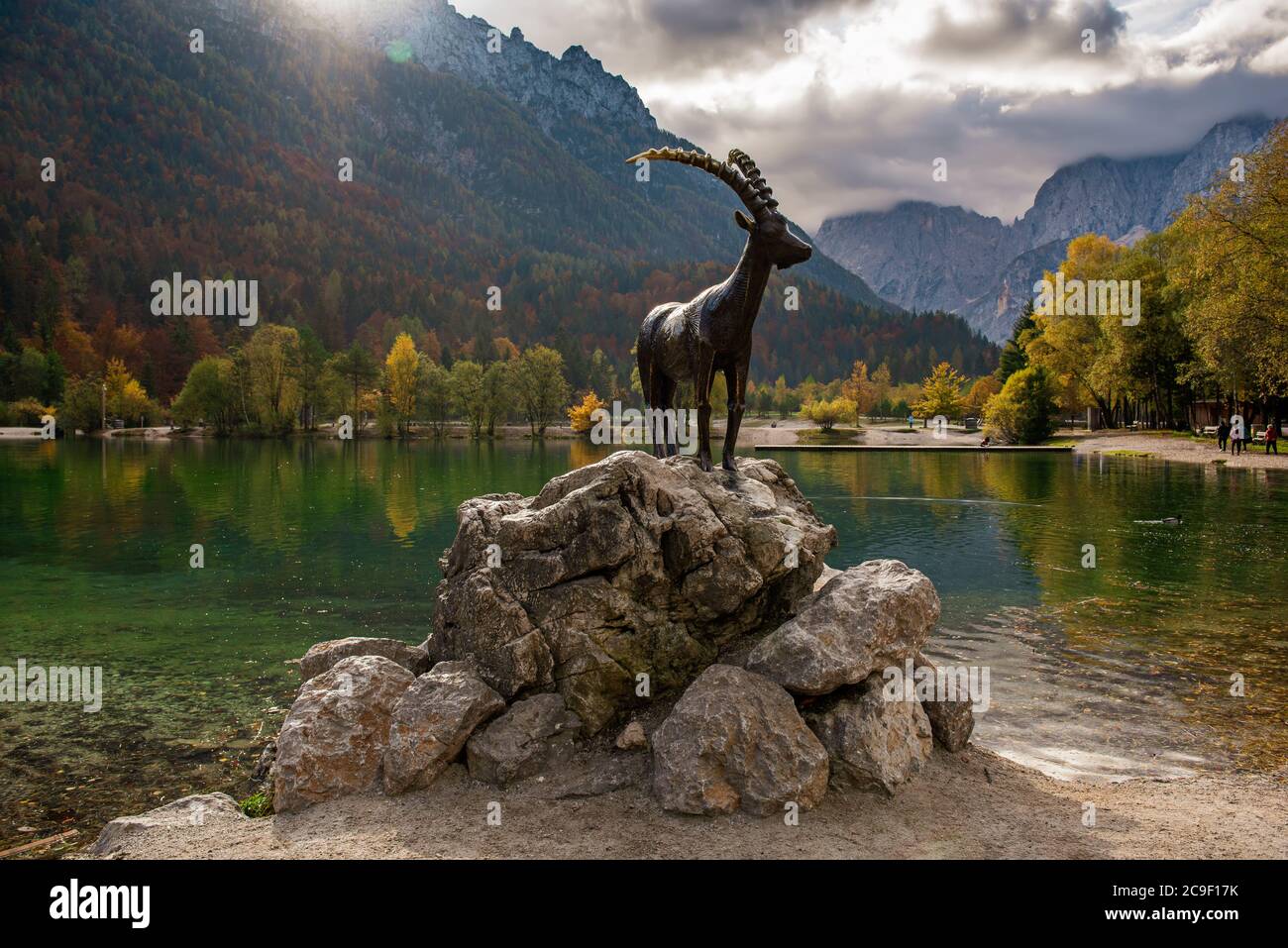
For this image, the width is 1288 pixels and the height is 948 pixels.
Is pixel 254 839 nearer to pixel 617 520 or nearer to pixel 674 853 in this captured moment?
pixel 674 853

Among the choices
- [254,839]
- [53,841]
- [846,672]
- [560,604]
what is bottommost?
[53,841]

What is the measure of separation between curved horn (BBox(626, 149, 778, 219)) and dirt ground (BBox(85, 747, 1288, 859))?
282 inches

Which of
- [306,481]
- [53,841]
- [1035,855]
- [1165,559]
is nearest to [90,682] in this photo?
[53,841]

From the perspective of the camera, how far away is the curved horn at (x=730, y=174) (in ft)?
32.9

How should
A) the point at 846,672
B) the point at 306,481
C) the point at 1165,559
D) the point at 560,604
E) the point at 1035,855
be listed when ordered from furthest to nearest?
the point at 306,481
the point at 1165,559
the point at 560,604
the point at 846,672
the point at 1035,855

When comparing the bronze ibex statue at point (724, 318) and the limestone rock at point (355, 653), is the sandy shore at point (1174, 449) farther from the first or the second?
the limestone rock at point (355, 653)

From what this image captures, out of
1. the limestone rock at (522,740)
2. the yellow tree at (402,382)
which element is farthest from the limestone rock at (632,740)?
the yellow tree at (402,382)

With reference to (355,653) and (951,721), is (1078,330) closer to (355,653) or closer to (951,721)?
(951,721)

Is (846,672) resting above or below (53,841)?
above

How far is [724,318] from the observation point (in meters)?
11.0

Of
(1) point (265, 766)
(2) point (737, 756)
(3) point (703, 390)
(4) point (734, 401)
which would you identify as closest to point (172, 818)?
(1) point (265, 766)

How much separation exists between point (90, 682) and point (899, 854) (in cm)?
1389

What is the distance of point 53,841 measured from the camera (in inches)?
330

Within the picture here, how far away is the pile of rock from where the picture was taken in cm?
796
